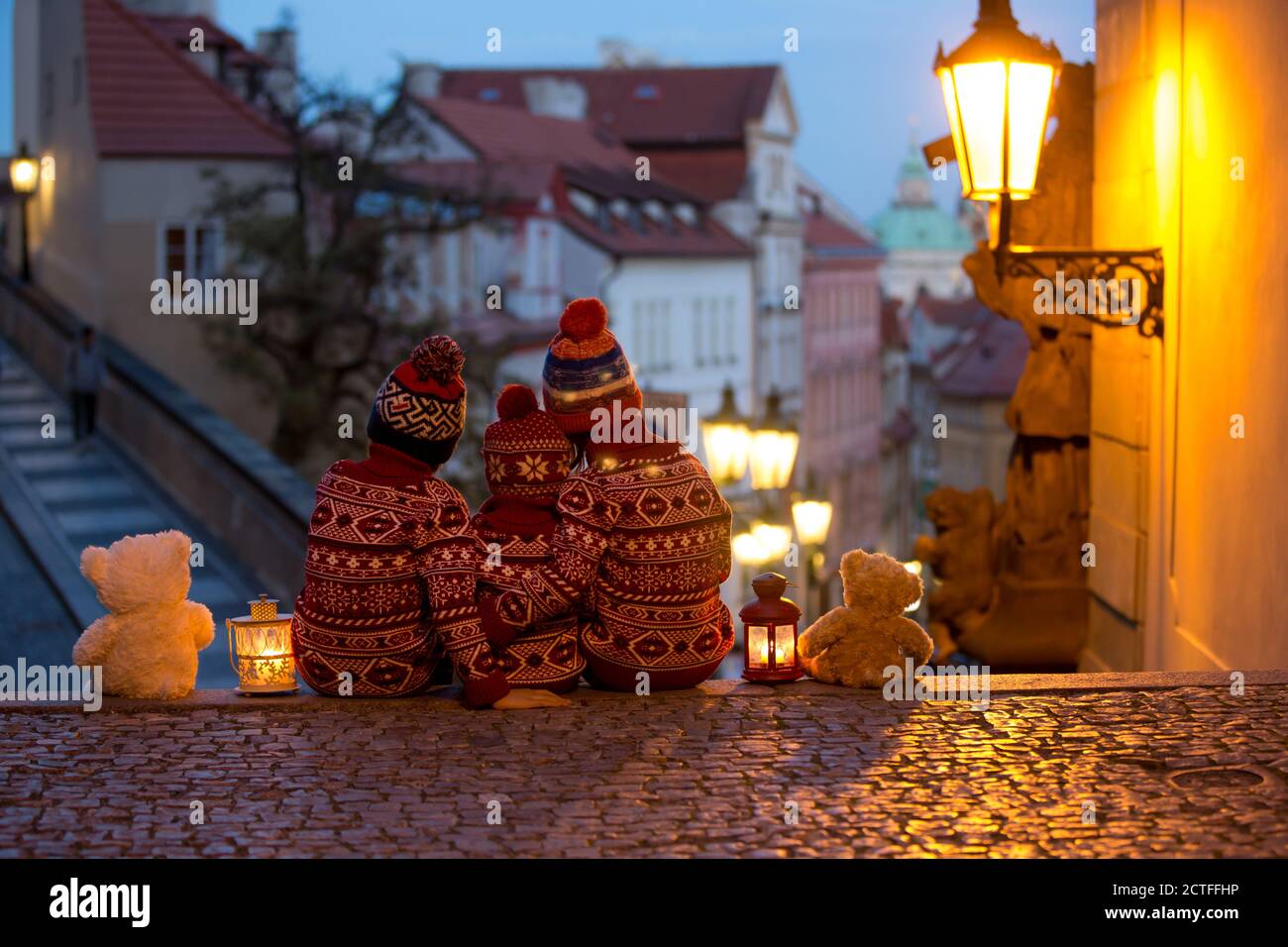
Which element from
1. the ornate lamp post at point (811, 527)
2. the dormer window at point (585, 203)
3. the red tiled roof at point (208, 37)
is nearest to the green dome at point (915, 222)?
the dormer window at point (585, 203)

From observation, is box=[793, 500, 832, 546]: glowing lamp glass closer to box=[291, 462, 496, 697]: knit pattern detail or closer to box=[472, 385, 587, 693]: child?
box=[472, 385, 587, 693]: child

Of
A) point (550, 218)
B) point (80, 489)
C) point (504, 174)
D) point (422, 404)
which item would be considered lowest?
point (80, 489)

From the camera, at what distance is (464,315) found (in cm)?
4028

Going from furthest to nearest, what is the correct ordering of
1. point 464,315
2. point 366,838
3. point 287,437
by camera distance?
point 464,315, point 287,437, point 366,838

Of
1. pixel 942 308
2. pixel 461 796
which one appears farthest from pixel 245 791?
pixel 942 308

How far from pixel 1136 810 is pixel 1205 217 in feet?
11.8

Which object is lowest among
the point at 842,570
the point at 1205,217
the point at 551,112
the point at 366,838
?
the point at 366,838

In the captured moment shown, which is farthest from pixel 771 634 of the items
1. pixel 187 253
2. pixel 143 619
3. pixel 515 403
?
pixel 187 253

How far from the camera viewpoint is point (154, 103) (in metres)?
31.7

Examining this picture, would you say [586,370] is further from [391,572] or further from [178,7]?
[178,7]

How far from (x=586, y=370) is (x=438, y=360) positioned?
0.50 meters

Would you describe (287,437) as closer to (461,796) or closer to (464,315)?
(464,315)

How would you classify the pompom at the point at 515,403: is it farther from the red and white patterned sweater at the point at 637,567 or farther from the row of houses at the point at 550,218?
the row of houses at the point at 550,218

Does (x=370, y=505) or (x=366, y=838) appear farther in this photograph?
(x=370, y=505)
